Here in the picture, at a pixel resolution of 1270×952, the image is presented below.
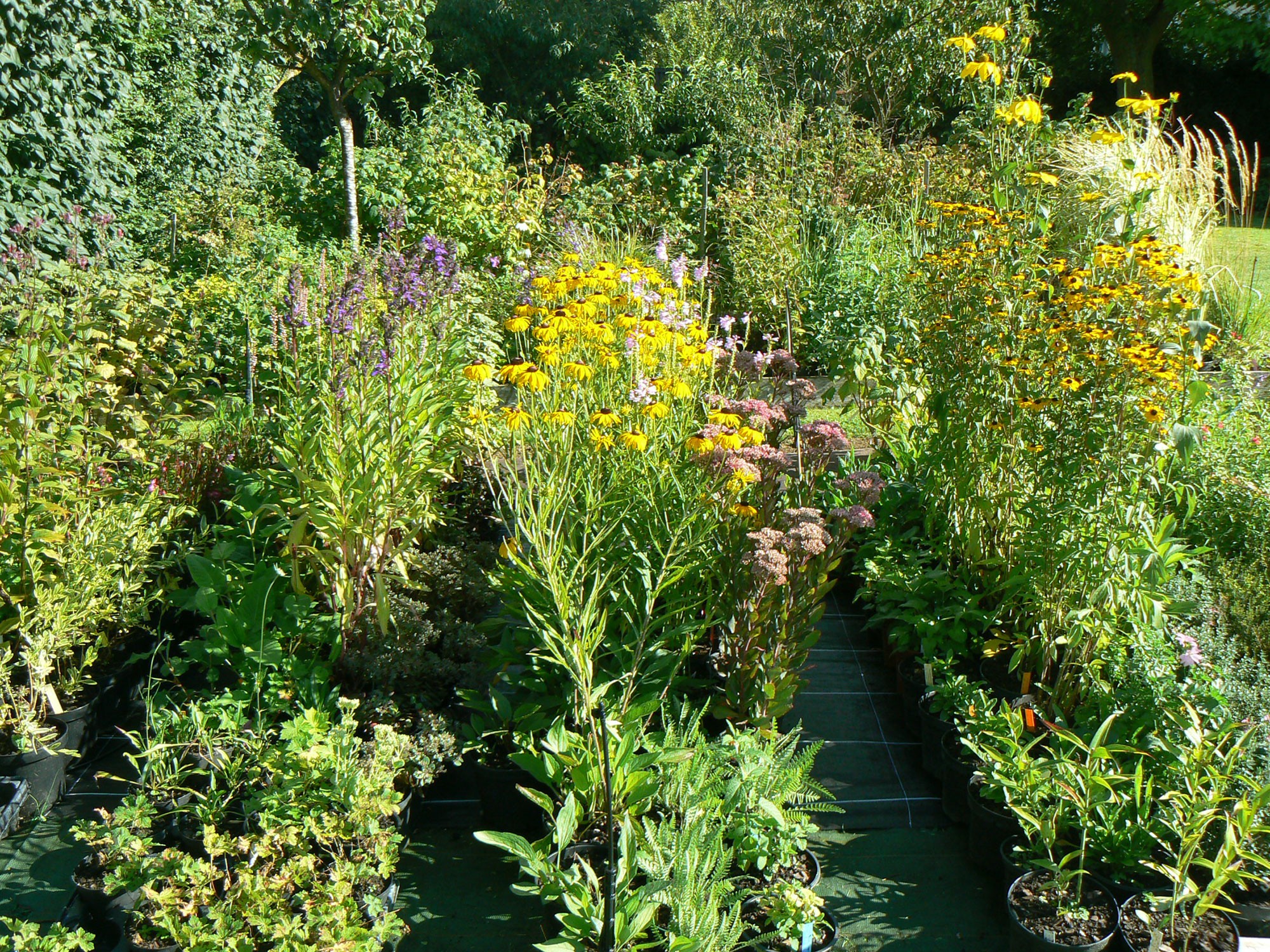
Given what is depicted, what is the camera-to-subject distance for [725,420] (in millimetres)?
2646

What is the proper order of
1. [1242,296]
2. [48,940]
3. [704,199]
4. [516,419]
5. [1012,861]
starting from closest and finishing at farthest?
[48,940]
[1012,861]
[516,419]
[1242,296]
[704,199]

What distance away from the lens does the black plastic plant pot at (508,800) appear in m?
2.74

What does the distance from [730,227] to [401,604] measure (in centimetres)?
574

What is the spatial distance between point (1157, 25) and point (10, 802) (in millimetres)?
18697

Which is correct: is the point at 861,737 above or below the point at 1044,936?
below

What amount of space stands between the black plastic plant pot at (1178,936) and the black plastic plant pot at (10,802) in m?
2.95

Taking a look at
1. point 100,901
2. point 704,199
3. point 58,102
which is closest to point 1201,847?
point 100,901

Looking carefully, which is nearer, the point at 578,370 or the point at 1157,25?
the point at 578,370

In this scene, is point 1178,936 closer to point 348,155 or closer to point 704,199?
point 348,155

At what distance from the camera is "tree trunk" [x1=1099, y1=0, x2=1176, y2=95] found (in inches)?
618

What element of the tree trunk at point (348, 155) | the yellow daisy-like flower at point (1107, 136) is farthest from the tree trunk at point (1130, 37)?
the yellow daisy-like flower at point (1107, 136)

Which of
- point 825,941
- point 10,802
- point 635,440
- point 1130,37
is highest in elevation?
point 1130,37

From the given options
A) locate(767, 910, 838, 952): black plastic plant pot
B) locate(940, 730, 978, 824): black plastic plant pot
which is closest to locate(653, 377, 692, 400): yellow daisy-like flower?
locate(940, 730, 978, 824): black plastic plant pot

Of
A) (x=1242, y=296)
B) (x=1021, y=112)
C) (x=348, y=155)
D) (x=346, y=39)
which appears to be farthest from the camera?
(x=348, y=155)
